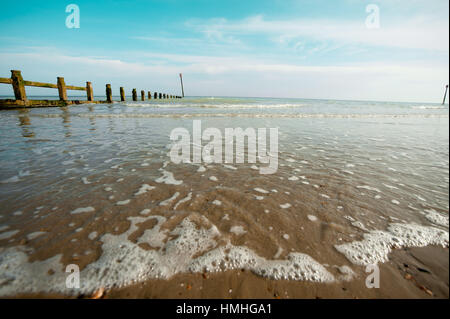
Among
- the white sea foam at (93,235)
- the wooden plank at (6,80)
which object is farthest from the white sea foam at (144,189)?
the wooden plank at (6,80)

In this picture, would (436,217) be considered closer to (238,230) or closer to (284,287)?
(284,287)

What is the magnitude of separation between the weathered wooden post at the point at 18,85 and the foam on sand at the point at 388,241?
18193 mm

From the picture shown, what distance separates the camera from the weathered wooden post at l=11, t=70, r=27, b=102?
11.8m

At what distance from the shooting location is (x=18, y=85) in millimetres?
12047

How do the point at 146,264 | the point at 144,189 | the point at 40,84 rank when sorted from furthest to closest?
the point at 40,84 < the point at 144,189 < the point at 146,264

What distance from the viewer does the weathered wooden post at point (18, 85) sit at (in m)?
11.8

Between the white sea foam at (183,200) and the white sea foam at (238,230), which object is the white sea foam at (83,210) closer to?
the white sea foam at (183,200)

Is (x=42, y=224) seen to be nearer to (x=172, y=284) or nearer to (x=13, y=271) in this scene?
(x=13, y=271)

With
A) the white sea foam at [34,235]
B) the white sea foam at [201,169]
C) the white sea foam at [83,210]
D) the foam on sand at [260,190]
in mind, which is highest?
the white sea foam at [201,169]

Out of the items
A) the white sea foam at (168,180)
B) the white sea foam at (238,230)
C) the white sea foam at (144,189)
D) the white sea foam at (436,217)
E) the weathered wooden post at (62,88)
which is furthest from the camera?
the weathered wooden post at (62,88)

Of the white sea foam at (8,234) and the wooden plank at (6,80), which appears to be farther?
the wooden plank at (6,80)

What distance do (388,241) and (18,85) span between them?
1860 centimetres

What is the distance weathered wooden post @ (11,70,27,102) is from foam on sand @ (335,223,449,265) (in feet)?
Answer: 59.7

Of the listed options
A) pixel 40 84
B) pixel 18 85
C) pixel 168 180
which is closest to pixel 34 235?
pixel 168 180
